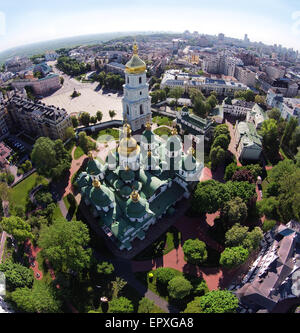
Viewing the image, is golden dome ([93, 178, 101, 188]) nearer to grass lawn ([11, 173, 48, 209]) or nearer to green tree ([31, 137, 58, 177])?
green tree ([31, 137, 58, 177])

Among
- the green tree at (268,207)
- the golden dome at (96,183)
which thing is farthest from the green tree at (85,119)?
the green tree at (268,207)

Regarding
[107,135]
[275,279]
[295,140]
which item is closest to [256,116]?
[295,140]

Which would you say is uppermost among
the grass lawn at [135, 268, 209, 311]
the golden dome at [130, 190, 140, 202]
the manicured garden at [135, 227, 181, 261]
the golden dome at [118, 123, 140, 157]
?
the golden dome at [118, 123, 140, 157]

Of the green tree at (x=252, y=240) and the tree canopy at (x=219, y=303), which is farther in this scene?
the green tree at (x=252, y=240)

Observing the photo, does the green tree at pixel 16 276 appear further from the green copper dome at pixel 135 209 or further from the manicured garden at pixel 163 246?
the green copper dome at pixel 135 209

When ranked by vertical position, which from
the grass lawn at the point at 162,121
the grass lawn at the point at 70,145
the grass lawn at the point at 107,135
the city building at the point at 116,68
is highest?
the city building at the point at 116,68

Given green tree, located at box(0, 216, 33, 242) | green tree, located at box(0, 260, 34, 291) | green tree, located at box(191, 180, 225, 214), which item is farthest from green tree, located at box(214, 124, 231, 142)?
green tree, located at box(0, 260, 34, 291)
